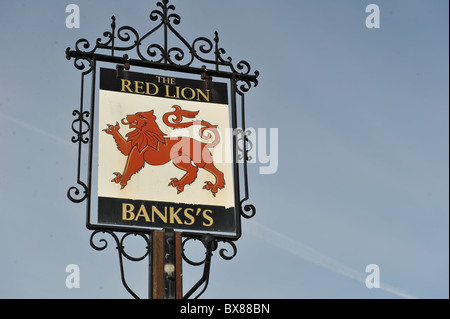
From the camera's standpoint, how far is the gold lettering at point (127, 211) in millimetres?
10742

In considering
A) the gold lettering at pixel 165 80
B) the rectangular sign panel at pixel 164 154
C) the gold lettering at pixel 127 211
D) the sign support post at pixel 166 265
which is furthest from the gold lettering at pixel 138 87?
the sign support post at pixel 166 265

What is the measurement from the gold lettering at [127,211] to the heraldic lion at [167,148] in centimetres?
29

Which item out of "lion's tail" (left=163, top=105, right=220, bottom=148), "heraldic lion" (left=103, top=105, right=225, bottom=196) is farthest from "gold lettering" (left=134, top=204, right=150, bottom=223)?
"lion's tail" (left=163, top=105, right=220, bottom=148)

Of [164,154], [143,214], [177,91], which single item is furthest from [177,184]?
[177,91]

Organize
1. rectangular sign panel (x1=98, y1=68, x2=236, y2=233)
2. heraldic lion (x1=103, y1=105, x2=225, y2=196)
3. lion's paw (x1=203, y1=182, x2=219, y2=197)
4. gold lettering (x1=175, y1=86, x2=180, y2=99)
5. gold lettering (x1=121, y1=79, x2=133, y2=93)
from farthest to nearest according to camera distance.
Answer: gold lettering (x1=175, y1=86, x2=180, y2=99)
gold lettering (x1=121, y1=79, x2=133, y2=93)
lion's paw (x1=203, y1=182, x2=219, y2=197)
heraldic lion (x1=103, y1=105, x2=225, y2=196)
rectangular sign panel (x1=98, y1=68, x2=236, y2=233)

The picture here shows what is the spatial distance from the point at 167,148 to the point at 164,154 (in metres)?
0.08

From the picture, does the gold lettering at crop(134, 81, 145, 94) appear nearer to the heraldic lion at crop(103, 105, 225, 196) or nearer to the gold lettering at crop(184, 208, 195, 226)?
the heraldic lion at crop(103, 105, 225, 196)

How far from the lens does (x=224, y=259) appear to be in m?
10.9

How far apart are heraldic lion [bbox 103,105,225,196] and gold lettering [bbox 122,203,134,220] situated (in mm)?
291

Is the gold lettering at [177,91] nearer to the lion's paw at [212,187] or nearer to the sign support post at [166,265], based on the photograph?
the lion's paw at [212,187]

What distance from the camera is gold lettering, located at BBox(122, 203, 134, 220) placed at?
10.7m
